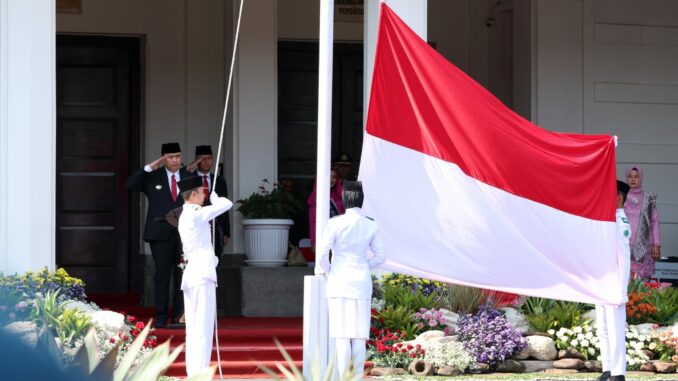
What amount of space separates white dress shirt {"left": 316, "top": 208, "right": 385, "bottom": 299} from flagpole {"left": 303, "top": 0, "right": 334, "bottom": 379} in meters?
0.28

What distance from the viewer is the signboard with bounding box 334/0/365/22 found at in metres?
15.0

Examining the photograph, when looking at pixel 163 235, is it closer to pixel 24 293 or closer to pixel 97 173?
pixel 24 293

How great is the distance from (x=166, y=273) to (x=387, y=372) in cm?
262

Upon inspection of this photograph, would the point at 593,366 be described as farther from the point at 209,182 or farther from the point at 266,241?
the point at 209,182

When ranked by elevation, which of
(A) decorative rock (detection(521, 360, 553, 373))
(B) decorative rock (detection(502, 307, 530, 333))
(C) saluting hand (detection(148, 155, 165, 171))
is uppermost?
(C) saluting hand (detection(148, 155, 165, 171))

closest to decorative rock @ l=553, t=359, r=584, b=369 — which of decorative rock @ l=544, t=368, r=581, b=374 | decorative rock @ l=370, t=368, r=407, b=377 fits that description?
decorative rock @ l=544, t=368, r=581, b=374

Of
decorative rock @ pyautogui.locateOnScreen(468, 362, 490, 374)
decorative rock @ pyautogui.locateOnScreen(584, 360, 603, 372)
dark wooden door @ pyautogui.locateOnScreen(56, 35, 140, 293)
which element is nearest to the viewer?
decorative rock @ pyautogui.locateOnScreen(468, 362, 490, 374)

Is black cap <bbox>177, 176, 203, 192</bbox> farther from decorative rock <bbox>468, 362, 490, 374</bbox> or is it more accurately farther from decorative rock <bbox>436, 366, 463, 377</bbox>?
decorative rock <bbox>468, 362, 490, 374</bbox>

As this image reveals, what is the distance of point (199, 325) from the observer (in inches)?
339

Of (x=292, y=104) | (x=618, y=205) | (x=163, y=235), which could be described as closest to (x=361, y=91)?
(x=292, y=104)

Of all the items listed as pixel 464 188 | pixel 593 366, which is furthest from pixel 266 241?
pixel 464 188

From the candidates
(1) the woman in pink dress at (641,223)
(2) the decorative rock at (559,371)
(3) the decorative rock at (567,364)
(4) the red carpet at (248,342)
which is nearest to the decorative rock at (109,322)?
(4) the red carpet at (248,342)

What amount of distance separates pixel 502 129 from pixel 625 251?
1800mm

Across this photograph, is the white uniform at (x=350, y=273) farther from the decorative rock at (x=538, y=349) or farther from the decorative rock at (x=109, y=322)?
the decorative rock at (x=538, y=349)
